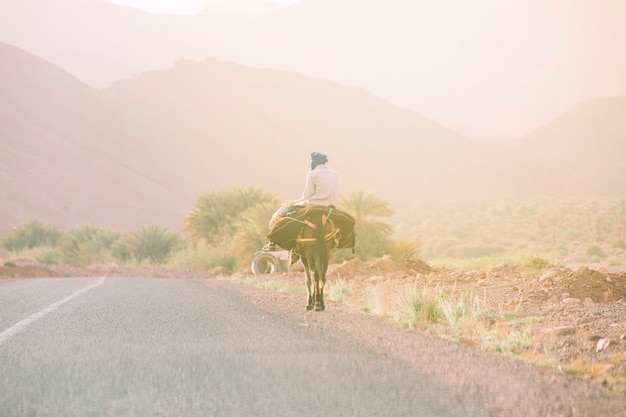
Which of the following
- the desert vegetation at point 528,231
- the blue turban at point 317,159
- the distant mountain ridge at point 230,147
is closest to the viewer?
the blue turban at point 317,159

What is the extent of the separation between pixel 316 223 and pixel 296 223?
322 mm

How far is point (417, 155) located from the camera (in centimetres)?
11331

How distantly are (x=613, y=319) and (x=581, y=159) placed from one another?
111 metres

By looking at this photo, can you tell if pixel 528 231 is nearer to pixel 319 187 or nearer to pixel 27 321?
pixel 319 187

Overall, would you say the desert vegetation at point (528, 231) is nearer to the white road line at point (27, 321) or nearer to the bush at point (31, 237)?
the bush at point (31, 237)

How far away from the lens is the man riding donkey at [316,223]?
10.8 metres

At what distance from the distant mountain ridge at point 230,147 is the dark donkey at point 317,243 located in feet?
206

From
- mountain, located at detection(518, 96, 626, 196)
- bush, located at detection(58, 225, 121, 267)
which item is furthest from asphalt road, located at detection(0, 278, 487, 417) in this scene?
mountain, located at detection(518, 96, 626, 196)

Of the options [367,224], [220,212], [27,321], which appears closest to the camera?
[27,321]

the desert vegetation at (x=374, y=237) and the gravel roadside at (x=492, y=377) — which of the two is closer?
the gravel roadside at (x=492, y=377)

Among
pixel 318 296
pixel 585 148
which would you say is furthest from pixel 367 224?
pixel 585 148

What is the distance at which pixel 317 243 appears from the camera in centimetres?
1084

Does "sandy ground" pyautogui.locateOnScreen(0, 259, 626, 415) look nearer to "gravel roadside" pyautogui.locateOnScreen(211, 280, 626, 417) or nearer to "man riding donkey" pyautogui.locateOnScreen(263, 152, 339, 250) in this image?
"gravel roadside" pyautogui.locateOnScreen(211, 280, 626, 417)

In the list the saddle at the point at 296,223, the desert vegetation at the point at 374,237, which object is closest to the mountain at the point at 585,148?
the desert vegetation at the point at 374,237
